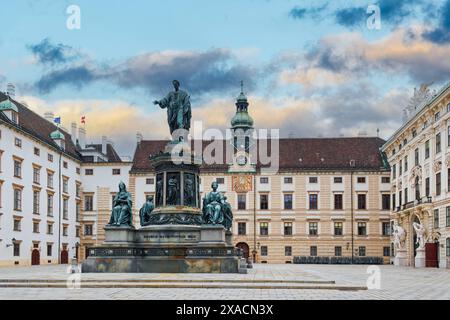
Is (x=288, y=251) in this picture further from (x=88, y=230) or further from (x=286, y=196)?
(x=88, y=230)

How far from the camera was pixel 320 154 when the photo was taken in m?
76.6

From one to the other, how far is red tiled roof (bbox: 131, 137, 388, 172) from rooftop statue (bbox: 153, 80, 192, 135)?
1737 inches

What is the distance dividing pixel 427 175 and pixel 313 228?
22128mm

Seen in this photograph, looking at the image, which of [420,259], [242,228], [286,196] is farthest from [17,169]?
[420,259]

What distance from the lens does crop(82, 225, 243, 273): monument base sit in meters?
27.9

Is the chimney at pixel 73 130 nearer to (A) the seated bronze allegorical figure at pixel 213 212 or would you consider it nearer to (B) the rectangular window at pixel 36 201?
(B) the rectangular window at pixel 36 201

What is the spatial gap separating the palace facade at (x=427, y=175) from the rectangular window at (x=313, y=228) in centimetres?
1008

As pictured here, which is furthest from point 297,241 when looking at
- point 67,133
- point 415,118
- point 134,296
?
point 134,296

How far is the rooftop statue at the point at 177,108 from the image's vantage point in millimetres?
31344

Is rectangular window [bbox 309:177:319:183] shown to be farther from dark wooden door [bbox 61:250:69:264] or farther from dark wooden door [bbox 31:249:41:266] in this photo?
dark wooden door [bbox 31:249:41:266]

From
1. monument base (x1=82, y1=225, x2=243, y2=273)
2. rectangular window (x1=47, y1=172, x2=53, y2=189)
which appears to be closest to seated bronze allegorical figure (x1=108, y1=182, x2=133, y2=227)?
monument base (x1=82, y1=225, x2=243, y2=273)

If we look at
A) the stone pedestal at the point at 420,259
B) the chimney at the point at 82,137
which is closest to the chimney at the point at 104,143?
the chimney at the point at 82,137

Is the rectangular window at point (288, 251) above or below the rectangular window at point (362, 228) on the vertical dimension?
below
